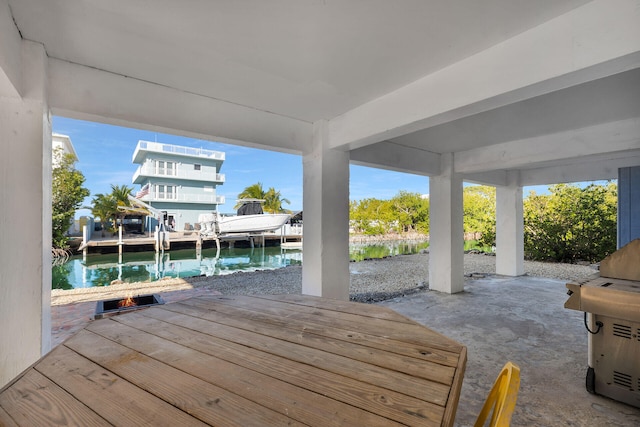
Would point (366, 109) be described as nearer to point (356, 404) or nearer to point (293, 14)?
point (293, 14)

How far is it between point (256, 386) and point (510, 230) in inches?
291

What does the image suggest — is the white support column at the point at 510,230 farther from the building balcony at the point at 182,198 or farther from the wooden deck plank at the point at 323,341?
the building balcony at the point at 182,198

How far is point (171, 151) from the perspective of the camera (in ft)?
65.7

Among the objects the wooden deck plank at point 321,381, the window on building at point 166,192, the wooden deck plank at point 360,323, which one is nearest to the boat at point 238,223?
the window on building at point 166,192

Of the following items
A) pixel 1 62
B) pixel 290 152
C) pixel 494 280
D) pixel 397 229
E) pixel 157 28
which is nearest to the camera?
pixel 1 62

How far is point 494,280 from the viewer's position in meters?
6.06

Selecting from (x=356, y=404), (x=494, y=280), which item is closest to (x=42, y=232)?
(x=356, y=404)

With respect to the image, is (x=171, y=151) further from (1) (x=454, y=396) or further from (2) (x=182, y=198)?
(1) (x=454, y=396)

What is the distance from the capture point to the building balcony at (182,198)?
19.4 m

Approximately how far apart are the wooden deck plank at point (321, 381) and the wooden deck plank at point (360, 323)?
39cm

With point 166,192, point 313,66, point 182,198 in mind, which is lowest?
point 313,66

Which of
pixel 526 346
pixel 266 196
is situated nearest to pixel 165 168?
pixel 266 196

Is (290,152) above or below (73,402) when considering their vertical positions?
above

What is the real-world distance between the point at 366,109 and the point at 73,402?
3085mm
